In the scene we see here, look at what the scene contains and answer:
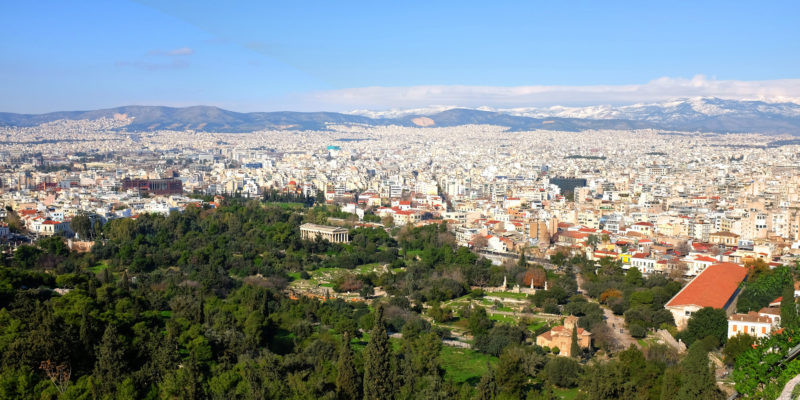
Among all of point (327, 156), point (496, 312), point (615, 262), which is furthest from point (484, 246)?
point (327, 156)

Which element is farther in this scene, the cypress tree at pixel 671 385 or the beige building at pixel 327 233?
the beige building at pixel 327 233

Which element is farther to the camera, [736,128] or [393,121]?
[393,121]

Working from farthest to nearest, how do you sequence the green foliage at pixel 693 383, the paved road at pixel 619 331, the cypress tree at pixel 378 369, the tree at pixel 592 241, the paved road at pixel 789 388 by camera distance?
the tree at pixel 592 241 < the paved road at pixel 619 331 < the cypress tree at pixel 378 369 < the green foliage at pixel 693 383 < the paved road at pixel 789 388

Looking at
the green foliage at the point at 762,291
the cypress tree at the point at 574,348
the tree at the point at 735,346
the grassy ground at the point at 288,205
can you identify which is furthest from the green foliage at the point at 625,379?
the grassy ground at the point at 288,205

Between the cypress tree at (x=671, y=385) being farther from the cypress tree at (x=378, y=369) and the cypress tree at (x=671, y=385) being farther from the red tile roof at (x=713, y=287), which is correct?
the red tile roof at (x=713, y=287)

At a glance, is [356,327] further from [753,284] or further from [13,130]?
[13,130]

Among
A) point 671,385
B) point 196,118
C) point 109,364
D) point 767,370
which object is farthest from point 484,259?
point 196,118
